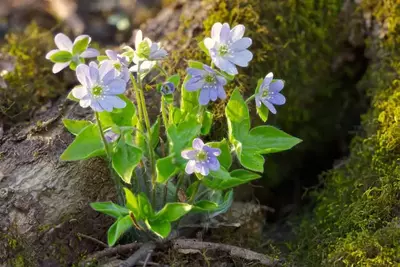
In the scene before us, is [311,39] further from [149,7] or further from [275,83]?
[149,7]

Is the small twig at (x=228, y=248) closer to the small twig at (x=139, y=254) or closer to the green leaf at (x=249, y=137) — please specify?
the small twig at (x=139, y=254)

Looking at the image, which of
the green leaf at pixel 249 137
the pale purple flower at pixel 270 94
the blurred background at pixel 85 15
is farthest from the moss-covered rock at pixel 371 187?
the blurred background at pixel 85 15

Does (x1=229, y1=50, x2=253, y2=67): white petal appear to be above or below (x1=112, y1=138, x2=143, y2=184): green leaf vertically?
above

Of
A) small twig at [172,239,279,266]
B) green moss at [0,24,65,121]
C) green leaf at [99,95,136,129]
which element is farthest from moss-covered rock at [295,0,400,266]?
green moss at [0,24,65,121]

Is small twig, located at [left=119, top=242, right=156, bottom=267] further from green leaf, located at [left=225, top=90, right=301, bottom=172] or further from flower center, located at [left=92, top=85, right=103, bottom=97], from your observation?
flower center, located at [left=92, top=85, right=103, bottom=97]

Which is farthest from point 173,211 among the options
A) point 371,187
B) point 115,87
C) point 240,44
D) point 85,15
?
point 85,15

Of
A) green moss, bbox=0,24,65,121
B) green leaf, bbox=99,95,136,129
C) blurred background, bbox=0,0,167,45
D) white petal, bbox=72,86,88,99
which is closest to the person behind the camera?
white petal, bbox=72,86,88,99

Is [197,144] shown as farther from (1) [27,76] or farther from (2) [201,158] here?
(1) [27,76]
